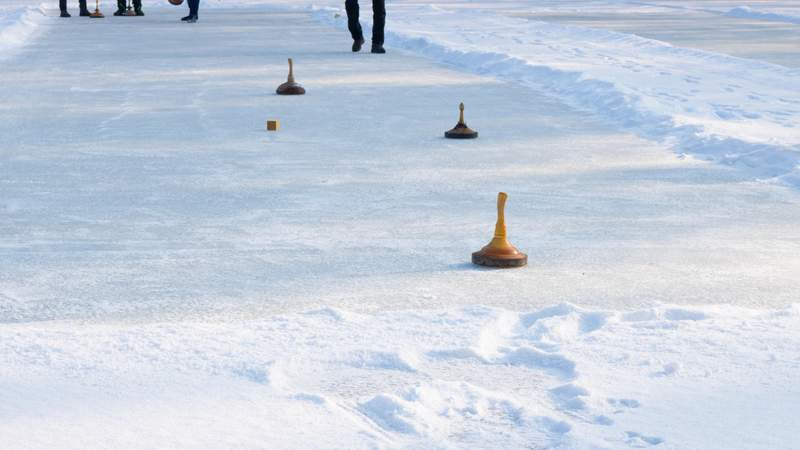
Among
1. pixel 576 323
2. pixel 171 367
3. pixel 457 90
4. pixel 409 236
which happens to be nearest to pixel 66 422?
pixel 171 367

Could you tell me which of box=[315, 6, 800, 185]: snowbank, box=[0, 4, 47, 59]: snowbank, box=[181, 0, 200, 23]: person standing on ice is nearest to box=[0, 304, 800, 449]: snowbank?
box=[315, 6, 800, 185]: snowbank

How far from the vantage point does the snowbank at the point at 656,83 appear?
371 inches

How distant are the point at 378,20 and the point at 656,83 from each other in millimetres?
5751

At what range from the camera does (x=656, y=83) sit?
1410 centimetres

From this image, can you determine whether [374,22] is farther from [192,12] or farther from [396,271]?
[396,271]

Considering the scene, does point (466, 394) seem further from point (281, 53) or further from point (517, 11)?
point (517, 11)

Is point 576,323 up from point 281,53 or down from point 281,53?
up

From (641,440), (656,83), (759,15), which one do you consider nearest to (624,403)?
(641,440)

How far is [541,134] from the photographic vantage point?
33.8 feet

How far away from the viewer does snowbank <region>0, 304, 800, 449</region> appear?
3633mm

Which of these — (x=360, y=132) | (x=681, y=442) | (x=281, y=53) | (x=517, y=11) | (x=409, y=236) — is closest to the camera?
(x=681, y=442)

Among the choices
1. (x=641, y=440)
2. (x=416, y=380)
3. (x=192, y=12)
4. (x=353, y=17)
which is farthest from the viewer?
(x=192, y=12)

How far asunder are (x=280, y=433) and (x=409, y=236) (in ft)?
9.16

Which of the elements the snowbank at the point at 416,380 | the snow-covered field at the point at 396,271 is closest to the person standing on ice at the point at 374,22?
the snow-covered field at the point at 396,271
